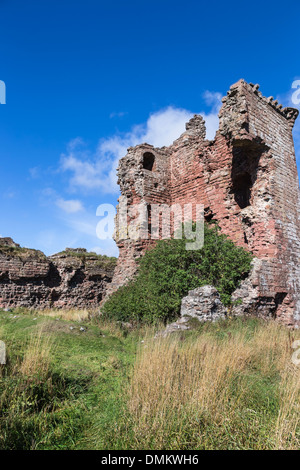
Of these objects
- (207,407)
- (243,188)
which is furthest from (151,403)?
(243,188)

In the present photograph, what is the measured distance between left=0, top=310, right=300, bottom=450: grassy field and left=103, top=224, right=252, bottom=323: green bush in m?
3.40

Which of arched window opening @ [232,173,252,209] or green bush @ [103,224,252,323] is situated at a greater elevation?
arched window opening @ [232,173,252,209]

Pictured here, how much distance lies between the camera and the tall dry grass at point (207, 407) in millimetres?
2479

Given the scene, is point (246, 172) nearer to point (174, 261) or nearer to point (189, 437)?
point (174, 261)

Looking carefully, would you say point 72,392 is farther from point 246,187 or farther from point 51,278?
point 51,278

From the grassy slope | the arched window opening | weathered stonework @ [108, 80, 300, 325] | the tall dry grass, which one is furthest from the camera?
the arched window opening

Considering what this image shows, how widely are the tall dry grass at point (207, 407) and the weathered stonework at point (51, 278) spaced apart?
946cm

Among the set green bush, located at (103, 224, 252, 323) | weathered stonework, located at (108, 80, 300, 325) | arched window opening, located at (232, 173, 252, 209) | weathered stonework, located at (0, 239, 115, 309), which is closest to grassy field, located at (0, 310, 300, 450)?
green bush, located at (103, 224, 252, 323)

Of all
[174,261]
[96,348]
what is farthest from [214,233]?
[96,348]

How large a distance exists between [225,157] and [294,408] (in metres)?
9.16

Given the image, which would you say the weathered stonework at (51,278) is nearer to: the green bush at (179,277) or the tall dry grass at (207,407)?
the green bush at (179,277)

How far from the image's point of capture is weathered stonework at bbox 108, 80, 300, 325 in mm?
9031

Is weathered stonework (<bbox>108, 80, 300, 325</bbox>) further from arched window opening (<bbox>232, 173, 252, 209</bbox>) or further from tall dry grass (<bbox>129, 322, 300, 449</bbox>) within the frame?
tall dry grass (<bbox>129, 322, 300, 449</bbox>)
